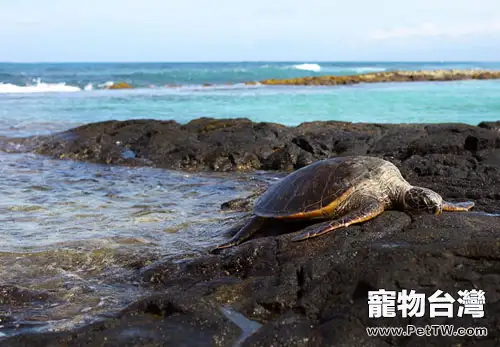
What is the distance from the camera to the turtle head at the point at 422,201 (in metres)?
5.12

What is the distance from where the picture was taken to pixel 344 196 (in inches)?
208

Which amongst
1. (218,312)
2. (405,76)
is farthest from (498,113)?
(405,76)

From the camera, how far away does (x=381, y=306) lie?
132 inches

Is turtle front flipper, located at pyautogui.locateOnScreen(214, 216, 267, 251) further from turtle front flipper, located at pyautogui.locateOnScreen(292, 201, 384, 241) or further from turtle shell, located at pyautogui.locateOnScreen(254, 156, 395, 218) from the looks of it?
turtle front flipper, located at pyautogui.locateOnScreen(292, 201, 384, 241)

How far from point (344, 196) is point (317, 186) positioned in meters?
0.27

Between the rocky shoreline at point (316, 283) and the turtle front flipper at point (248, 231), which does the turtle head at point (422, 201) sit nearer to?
the rocky shoreline at point (316, 283)

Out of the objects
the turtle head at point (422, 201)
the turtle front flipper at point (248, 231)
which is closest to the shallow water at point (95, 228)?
the turtle front flipper at point (248, 231)

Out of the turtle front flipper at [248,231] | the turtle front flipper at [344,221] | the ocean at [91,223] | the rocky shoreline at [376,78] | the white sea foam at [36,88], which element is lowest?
the ocean at [91,223]

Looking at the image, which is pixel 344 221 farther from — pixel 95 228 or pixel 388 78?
pixel 388 78

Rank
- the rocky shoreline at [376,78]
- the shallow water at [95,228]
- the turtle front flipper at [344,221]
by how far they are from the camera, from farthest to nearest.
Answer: the rocky shoreline at [376,78], the turtle front flipper at [344,221], the shallow water at [95,228]

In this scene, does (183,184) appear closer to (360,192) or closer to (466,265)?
(360,192)

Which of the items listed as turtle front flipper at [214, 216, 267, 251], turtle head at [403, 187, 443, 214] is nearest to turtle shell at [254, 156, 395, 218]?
turtle front flipper at [214, 216, 267, 251]

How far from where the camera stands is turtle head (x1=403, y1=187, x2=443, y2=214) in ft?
16.8

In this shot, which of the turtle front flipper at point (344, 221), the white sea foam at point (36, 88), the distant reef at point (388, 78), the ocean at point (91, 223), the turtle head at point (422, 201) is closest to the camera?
the ocean at point (91, 223)
